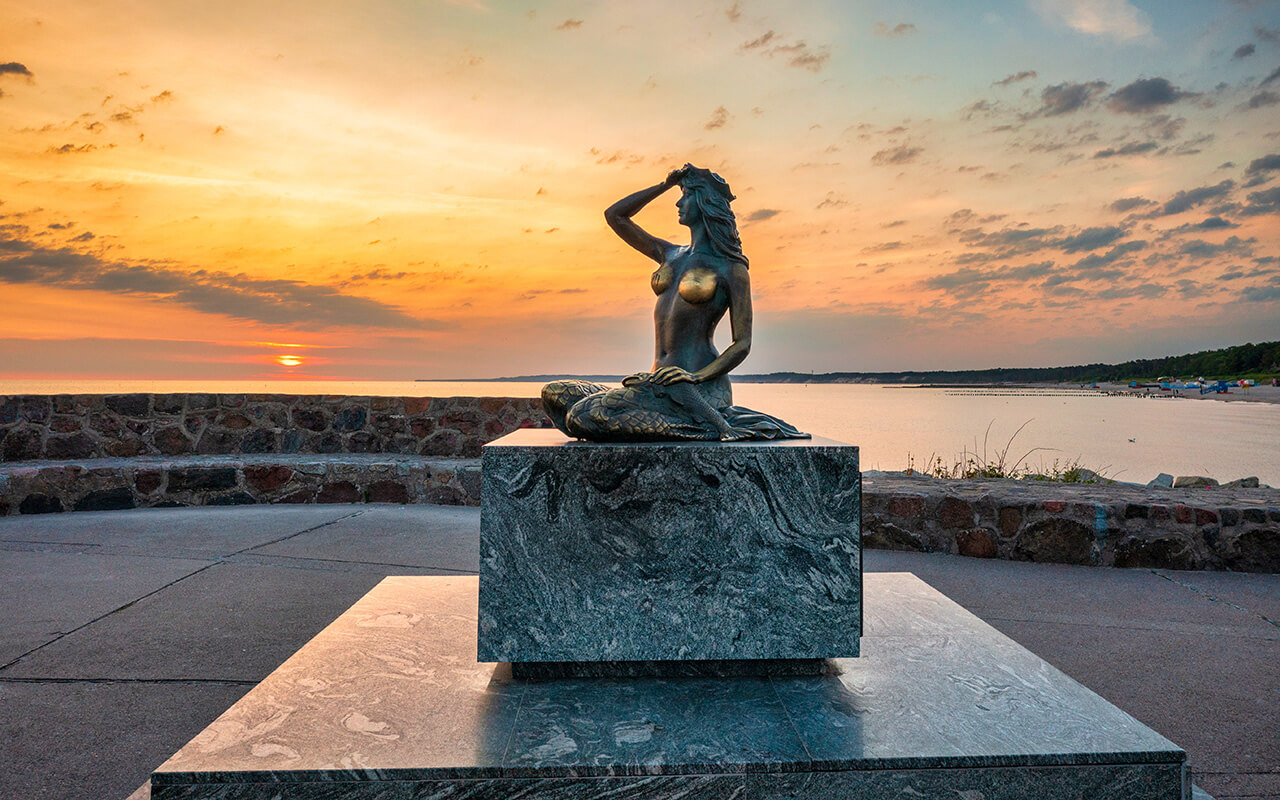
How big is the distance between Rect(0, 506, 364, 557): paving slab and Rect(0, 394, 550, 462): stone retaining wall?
1.27 m

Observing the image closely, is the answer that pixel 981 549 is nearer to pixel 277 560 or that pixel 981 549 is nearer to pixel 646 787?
pixel 646 787

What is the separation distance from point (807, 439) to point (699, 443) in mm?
524

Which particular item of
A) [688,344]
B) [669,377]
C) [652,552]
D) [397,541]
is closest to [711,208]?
[688,344]

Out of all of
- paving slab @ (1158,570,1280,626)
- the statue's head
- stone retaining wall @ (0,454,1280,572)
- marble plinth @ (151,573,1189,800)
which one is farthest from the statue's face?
paving slab @ (1158,570,1280,626)

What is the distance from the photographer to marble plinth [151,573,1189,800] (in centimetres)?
202

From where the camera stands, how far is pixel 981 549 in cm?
576

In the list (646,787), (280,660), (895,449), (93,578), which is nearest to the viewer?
(646,787)

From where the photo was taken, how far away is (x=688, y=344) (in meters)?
3.35

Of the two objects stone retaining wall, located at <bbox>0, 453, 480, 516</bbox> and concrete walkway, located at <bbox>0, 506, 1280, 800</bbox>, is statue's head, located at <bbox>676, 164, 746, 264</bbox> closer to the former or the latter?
concrete walkway, located at <bbox>0, 506, 1280, 800</bbox>

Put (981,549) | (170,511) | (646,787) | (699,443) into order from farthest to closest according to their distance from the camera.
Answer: (170,511)
(981,549)
(699,443)
(646,787)

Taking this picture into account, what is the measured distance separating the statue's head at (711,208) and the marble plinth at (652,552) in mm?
1100

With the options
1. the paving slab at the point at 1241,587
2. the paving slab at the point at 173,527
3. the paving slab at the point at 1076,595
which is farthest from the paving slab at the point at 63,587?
the paving slab at the point at 1241,587

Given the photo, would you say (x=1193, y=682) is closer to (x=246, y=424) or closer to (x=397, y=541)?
(x=397, y=541)

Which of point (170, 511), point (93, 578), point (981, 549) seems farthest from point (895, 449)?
point (93, 578)
